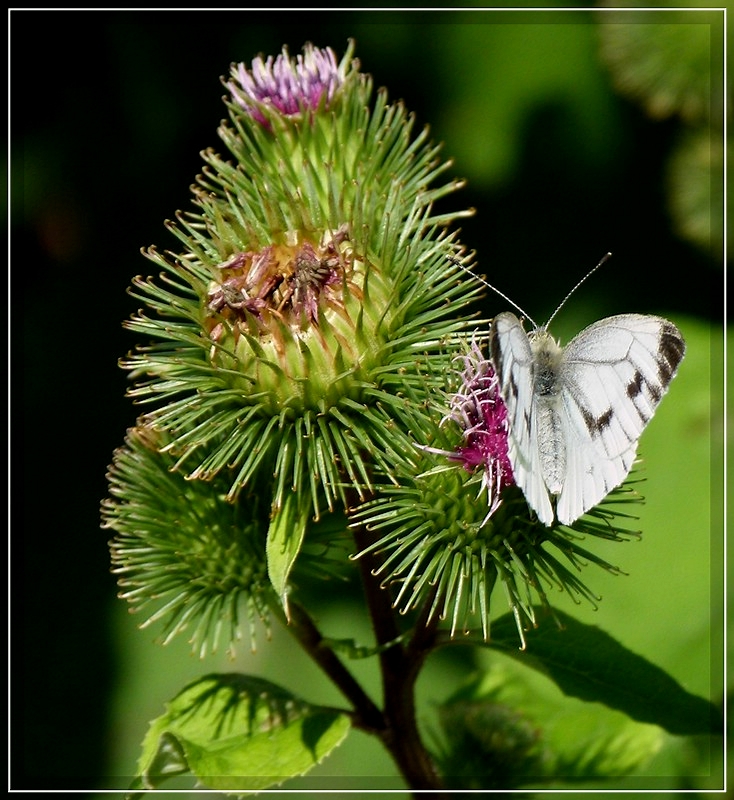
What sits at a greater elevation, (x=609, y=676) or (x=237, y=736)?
(x=237, y=736)

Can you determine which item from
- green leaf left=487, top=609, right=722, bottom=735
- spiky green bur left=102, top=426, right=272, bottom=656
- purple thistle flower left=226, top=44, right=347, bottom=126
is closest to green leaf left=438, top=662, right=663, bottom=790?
green leaf left=487, top=609, right=722, bottom=735

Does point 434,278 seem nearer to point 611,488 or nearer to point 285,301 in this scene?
point 285,301

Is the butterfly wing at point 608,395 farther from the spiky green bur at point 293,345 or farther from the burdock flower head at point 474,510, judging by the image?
the spiky green bur at point 293,345

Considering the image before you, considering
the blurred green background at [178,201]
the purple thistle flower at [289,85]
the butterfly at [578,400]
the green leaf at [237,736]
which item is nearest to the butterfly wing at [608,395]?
the butterfly at [578,400]

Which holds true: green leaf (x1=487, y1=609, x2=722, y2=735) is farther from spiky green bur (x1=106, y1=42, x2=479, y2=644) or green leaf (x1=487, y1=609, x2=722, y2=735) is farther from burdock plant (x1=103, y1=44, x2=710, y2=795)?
spiky green bur (x1=106, y1=42, x2=479, y2=644)

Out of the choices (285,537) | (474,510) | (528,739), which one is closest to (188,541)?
(285,537)

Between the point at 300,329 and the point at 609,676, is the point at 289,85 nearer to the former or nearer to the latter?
the point at 300,329
